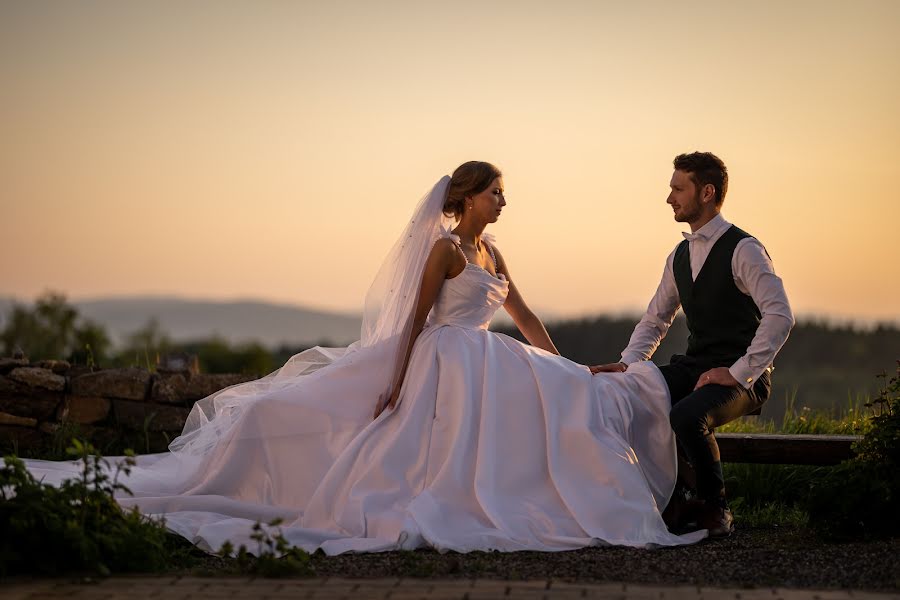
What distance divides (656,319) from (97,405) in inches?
158

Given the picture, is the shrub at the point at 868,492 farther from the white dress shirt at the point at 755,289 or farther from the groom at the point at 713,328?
the white dress shirt at the point at 755,289

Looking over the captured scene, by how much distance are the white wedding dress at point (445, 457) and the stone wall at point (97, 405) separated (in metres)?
1.58

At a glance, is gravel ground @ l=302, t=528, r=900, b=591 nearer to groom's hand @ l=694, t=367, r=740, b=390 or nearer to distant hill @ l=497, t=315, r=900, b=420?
groom's hand @ l=694, t=367, r=740, b=390

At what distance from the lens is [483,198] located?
5.88 m

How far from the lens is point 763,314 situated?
5277mm

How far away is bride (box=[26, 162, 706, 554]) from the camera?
4.98 m

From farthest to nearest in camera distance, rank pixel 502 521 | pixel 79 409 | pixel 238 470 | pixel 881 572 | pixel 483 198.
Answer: pixel 79 409 < pixel 483 198 < pixel 238 470 < pixel 502 521 < pixel 881 572

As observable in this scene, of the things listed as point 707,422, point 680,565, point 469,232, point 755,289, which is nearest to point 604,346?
point 469,232

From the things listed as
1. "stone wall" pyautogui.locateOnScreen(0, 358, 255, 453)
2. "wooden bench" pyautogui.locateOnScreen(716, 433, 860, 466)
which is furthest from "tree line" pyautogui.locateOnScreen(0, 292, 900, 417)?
"wooden bench" pyautogui.locateOnScreen(716, 433, 860, 466)

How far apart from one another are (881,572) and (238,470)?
314 centimetres

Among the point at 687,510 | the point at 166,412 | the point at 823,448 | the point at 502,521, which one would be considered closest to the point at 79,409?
the point at 166,412

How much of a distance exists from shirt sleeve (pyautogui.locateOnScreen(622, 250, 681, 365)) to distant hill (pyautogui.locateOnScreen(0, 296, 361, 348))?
12.3 meters

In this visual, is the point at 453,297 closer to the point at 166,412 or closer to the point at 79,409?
the point at 166,412

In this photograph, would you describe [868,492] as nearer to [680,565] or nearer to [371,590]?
[680,565]
